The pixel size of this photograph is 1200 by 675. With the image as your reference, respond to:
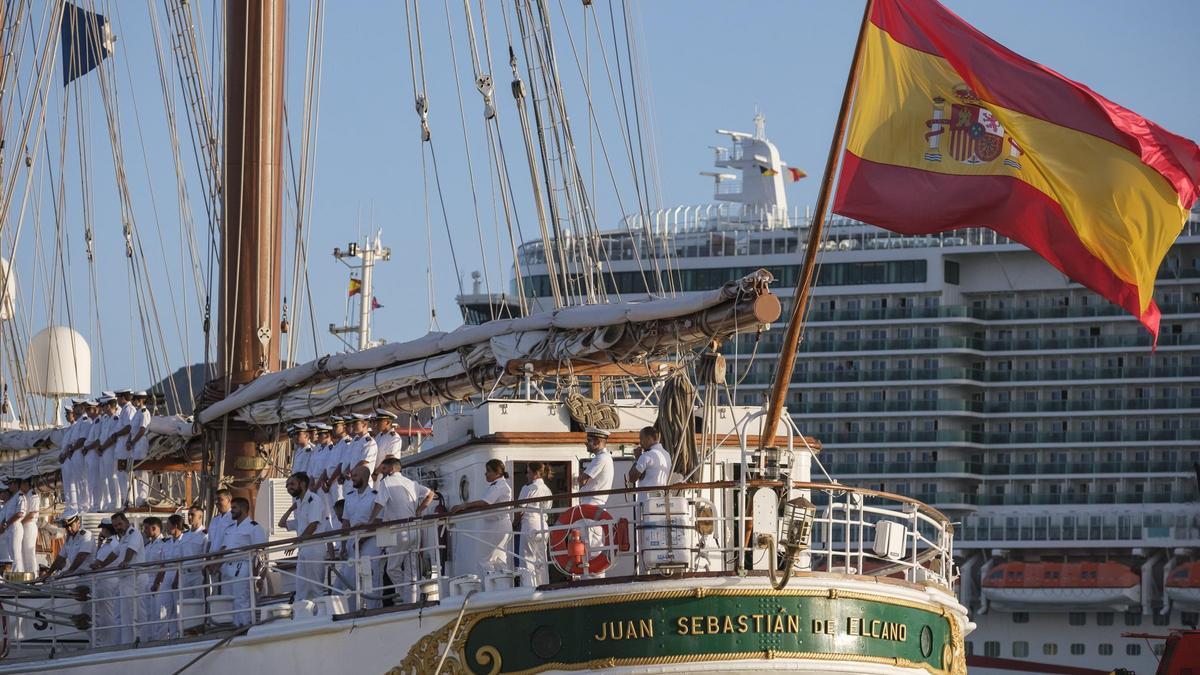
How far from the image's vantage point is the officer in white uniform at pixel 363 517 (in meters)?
15.6

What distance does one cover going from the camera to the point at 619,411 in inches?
723

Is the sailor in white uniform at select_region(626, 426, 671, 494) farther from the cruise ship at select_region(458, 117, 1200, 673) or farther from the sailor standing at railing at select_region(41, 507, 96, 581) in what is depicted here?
the cruise ship at select_region(458, 117, 1200, 673)

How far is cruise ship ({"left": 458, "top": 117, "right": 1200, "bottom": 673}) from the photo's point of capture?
222ft

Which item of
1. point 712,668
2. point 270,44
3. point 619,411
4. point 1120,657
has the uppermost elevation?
point 270,44

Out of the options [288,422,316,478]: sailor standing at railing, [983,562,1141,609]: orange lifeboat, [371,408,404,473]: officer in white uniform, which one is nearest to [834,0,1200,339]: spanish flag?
[371,408,404,473]: officer in white uniform

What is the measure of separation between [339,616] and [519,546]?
64.6 inches

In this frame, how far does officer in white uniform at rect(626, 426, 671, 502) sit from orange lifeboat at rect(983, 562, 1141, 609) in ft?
171

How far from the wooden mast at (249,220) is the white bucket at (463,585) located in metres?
8.28

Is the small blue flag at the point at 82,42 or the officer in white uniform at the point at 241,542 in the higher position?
the small blue flag at the point at 82,42

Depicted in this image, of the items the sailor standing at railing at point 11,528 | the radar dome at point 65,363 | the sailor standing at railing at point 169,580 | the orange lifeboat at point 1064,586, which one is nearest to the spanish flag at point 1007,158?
the sailor standing at railing at point 169,580

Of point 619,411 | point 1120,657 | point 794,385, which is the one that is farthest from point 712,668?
point 794,385

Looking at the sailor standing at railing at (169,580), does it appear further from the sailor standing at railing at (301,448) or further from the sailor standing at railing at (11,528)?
the sailor standing at railing at (11,528)

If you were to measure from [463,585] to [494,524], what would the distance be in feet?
3.59

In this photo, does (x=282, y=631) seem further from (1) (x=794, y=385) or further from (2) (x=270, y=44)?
(1) (x=794, y=385)
